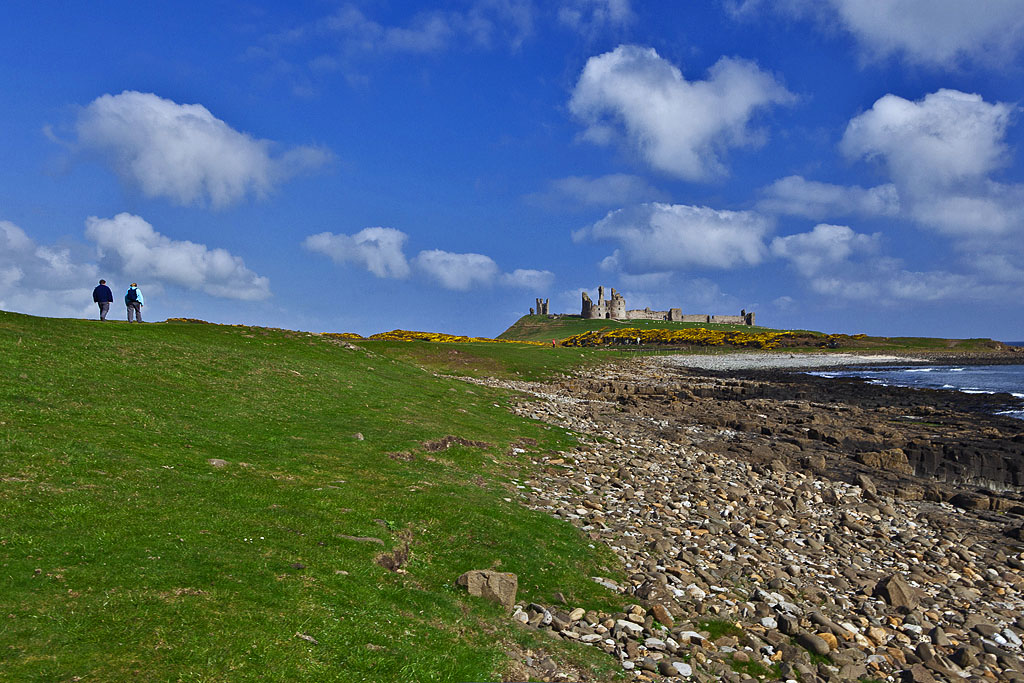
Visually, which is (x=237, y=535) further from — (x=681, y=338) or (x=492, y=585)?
(x=681, y=338)

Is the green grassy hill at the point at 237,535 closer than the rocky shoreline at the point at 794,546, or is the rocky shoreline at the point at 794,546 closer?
the green grassy hill at the point at 237,535

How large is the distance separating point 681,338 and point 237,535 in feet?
530

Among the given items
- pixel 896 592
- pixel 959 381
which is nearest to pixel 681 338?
pixel 959 381

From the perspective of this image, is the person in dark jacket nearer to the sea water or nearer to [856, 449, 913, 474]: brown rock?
[856, 449, 913, 474]: brown rock

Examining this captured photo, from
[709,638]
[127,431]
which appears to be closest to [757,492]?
[709,638]

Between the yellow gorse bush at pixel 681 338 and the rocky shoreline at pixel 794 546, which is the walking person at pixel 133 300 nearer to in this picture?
the rocky shoreline at pixel 794 546

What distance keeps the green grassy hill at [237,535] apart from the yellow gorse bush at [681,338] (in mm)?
142445

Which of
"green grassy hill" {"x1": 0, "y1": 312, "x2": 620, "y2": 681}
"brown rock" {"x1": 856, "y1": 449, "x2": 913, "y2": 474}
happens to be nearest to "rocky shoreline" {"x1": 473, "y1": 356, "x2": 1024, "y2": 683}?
"brown rock" {"x1": 856, "y1": 449, "x2": 913, "y2": 474}

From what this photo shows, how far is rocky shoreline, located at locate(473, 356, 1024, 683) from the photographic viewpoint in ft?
39.5

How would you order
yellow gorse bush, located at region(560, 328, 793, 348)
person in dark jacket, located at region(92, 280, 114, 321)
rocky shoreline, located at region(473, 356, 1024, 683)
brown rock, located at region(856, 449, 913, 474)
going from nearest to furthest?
rocky shoreline, located at region(473, 356, 1024, 683)
brown rock, located at region(856, 449, 913, 474)
person in dark jacket, located at region(92, 280, 114, 321)
yellow gorse bush, located at region(560, 328, 793, 348)

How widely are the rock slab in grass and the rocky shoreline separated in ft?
1.41

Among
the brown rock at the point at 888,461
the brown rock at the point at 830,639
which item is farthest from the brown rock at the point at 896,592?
the brown rock at the point at 888,461

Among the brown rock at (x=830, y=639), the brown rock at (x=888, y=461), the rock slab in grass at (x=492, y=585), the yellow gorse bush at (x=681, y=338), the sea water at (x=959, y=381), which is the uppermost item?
the yellow gorse bush at (x=681, y=338)

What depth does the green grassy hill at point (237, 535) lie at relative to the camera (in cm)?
848
